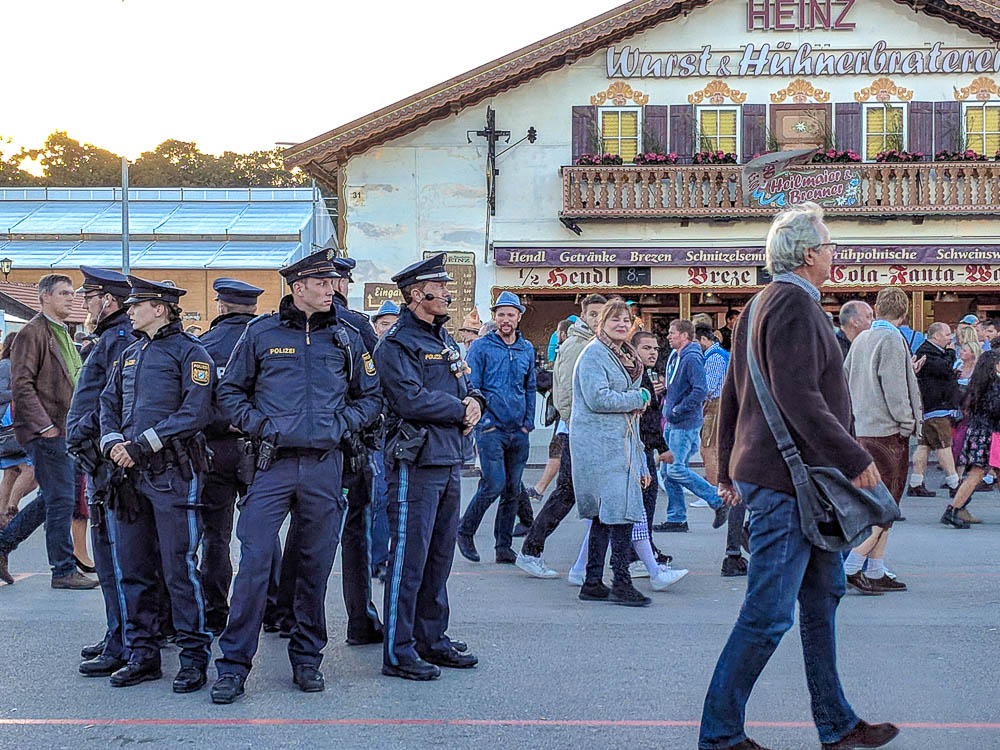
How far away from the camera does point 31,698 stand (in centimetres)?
529

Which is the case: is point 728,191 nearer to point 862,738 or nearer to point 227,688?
point 227,688

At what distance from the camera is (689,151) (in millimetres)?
22109

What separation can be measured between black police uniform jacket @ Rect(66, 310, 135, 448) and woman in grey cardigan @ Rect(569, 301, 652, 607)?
2.63 meters

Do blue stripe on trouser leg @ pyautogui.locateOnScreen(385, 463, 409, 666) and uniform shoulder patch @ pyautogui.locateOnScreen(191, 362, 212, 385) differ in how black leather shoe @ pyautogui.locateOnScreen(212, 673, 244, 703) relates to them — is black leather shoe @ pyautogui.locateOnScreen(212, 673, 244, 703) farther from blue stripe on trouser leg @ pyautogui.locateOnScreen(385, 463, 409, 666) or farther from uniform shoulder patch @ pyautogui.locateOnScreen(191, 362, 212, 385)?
uniform shoulder patch @ pyautogui.locateOnScreen(191, 362, 212, 385)

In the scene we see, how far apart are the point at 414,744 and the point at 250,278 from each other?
109 ft

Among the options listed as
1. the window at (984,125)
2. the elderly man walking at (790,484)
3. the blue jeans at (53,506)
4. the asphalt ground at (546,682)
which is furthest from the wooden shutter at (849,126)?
the elderly man walking at (790,484)

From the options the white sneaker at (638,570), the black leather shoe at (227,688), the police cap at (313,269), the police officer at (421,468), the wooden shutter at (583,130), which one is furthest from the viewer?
the wooden shutter at (583,130)

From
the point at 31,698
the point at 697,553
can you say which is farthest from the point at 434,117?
the point at 31,698

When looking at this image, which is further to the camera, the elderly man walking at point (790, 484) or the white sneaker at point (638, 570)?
the white sneaker at point (638, 570)

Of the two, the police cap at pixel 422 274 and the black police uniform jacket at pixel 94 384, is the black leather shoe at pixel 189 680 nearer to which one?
the black police uniform jacket at pixel 94 384

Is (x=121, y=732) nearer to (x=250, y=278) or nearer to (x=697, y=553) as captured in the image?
(x=697, y=553)

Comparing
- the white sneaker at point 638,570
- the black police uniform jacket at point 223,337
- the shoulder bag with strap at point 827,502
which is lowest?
the white sneaker at point 638,570

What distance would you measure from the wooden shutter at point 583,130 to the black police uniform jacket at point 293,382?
56.4 feet

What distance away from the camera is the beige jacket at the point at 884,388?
7.50 m
